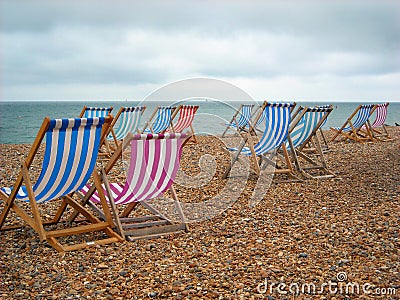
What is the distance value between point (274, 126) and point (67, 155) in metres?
3.05

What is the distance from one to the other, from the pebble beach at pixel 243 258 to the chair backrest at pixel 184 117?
191 inches

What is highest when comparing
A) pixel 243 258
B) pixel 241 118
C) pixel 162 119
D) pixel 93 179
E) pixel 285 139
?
pixel 241 118

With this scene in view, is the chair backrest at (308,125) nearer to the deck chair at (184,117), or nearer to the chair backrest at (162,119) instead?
the chair backrest at (162,119)

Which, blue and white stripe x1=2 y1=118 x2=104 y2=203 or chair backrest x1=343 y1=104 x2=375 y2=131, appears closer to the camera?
blue and white stripe x1=2 y1=118 x2=104 y2=203

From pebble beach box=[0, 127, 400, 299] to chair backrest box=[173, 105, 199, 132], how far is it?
485 centimetres

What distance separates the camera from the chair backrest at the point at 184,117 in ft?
31.4

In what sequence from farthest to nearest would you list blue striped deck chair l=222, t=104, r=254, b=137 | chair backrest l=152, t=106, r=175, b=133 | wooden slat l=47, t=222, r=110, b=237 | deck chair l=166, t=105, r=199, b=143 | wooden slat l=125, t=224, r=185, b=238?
1. blue striped deck chair l=222, t=104, r=254, b=137
2. deck chair l=166, t=105, r=199, b=143
3. chair backrest l=152, t=106, r=175, b=133
4. wooden slat l=125, t=224, r=185, b=238
5. wooden slat l=47, t=222, r=110, b=237

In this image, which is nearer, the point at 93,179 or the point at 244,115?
the point at 93,179

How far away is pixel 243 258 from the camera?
10.3 feet

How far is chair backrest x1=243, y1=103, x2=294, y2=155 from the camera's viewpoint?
560 cm

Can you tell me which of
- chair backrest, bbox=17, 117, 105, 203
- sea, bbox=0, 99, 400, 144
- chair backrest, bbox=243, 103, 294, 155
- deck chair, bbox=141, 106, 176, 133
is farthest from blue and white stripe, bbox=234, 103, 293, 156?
deck chair, bbox=141, 106, 176, 133

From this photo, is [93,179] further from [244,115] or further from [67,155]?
[244,115]

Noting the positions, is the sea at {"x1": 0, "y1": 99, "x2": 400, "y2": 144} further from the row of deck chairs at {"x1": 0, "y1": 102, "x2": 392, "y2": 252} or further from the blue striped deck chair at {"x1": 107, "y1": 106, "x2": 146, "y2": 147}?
the row of deck chairs at {"x1": 0, "y1": 102, "x2": 392, "y2": 252}

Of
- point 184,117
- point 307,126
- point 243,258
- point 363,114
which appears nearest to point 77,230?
point 243,258
